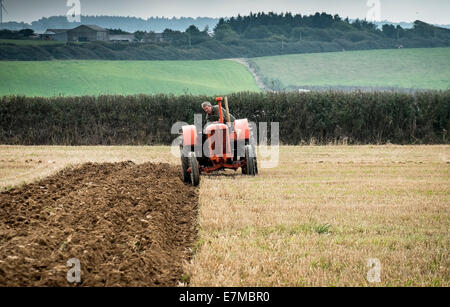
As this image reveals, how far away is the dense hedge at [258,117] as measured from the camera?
2664cm

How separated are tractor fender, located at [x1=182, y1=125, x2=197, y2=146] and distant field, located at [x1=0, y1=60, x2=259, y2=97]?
1129 inches

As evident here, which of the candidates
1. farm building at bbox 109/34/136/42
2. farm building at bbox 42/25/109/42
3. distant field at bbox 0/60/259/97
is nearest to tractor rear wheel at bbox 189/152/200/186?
distant field at bbox 0/60/259/97

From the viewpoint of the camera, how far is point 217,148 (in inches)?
532

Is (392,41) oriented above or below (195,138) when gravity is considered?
above

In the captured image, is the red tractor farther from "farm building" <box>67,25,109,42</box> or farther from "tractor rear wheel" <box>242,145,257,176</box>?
"farm building" <box>67,25,109,42</box>

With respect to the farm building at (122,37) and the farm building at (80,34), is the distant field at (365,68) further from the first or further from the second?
the farm building at (80,34)

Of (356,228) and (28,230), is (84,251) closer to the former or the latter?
(28,230)

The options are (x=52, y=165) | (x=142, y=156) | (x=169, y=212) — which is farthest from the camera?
(x=142, y=156)

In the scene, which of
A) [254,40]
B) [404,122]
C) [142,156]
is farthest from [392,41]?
[142,156]

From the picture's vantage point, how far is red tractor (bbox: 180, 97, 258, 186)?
13.3 metres

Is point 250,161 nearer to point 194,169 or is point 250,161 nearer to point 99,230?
point 194,169

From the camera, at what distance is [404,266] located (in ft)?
22.2

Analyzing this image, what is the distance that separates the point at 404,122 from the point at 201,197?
17.6 metres

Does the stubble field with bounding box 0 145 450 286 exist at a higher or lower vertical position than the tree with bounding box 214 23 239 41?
lower
